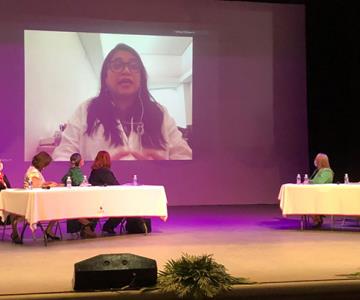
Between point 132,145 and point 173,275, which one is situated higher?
point 132,145

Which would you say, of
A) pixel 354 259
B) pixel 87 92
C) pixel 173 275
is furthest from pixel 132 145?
pixel 173 275

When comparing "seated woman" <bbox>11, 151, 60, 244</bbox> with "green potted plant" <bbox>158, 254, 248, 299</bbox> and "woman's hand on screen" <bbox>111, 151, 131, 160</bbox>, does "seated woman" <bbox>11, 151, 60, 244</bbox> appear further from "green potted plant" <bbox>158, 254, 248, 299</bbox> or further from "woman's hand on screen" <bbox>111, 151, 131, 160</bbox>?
"woman's hand on screen" <bbox>111, 151, 131, 160</bbox>

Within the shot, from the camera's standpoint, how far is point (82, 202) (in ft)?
19.4

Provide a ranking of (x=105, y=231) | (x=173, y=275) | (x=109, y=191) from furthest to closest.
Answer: (x=105, y=231) → (x=109, y=191) → (x=173, y=275)

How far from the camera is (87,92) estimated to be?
988 centimetres

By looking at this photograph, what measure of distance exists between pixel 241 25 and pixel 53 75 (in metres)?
3.74

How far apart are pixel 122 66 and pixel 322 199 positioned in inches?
190

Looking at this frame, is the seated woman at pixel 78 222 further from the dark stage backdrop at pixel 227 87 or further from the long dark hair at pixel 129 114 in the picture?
the dark stage backdrop at pixel 227 87

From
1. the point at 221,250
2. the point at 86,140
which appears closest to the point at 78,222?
the point at 221,250

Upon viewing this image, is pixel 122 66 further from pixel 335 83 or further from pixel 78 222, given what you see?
pixel 78 222

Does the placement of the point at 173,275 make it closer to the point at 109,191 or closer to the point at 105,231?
the point at 109,191

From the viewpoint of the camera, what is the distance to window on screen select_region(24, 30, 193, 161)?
9742mm

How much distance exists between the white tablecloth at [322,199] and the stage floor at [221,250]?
253 millimetres

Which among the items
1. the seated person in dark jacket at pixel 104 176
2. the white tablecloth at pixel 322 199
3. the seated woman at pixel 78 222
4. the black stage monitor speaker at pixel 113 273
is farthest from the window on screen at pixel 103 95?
the black stage monitor speaker at pixel 113 273
